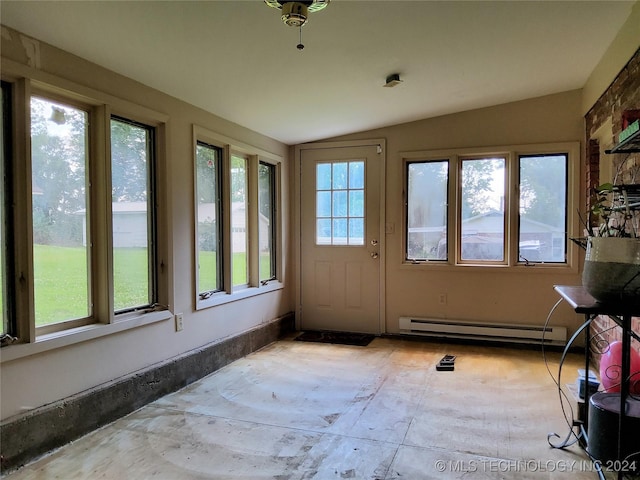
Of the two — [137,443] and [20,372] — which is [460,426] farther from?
[20,372]

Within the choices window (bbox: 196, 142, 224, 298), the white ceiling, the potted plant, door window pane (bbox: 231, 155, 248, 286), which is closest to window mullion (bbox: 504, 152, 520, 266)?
the white ceiling

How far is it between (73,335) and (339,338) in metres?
2.81

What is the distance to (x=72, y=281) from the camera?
2.52 meters

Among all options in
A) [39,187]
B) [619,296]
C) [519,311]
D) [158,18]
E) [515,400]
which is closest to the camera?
[619,296]

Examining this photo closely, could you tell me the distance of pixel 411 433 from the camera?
246cm

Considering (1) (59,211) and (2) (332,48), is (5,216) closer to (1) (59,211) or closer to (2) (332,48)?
(1) (59,211)

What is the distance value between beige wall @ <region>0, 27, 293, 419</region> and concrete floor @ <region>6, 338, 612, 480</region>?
0.32m

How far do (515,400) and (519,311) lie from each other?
1.53 metres

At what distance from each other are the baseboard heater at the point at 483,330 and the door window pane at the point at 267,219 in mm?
1574

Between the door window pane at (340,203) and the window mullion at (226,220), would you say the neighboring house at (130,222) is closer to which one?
the window mullion at (226,220)

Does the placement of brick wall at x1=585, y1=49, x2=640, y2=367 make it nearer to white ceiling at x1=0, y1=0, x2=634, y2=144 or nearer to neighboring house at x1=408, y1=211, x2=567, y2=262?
white ceiling at x1=0, y1=0, x2=634, y2=144

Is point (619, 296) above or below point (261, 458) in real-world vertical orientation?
above

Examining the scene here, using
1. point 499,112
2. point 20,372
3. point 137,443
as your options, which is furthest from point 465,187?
point 20,372

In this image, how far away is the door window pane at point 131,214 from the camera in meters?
2.78
